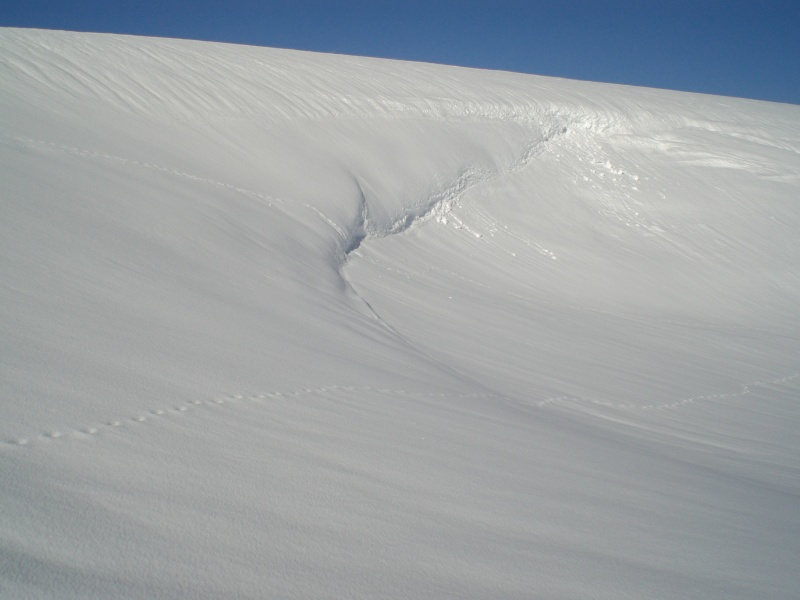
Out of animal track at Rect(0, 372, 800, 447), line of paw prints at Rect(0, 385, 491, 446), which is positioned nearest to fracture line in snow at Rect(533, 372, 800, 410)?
animal track at Rect(0, 372, 800, 447)

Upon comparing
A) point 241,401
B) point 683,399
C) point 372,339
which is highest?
point 683,399

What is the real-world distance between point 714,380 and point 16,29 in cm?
842

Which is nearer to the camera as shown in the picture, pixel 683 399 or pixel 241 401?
pixel 241 401

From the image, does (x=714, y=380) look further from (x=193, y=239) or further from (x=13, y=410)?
(x=13, y=410)

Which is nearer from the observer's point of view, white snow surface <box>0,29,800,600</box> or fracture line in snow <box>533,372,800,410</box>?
white snow surface <box>0,29,800,600</box>

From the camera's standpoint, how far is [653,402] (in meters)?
4.62

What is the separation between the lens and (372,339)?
13.0ft

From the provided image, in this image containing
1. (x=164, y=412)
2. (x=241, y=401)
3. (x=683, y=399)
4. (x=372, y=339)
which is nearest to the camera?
(x=164, y=412)

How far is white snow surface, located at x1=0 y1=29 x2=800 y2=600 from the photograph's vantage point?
167cm

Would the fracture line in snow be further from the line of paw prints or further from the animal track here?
the line of paw prints

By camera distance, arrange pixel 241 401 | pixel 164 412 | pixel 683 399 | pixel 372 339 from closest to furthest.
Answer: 1. pixel 164 412
2. pixel 241 401
3. pixel 372 339
4. pixel 683 399

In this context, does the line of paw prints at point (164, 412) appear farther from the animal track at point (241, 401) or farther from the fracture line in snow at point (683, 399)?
the fracture line in snow at point (683, 399)

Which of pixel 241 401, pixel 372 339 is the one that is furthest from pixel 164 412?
pixel 372 339

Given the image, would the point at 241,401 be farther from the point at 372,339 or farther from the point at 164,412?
the point at 372,339
